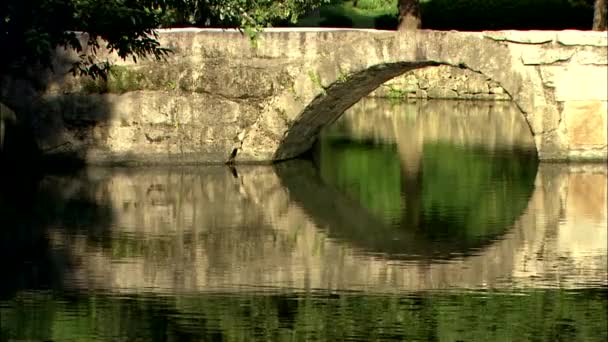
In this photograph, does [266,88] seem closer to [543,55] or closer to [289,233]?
[543,55]

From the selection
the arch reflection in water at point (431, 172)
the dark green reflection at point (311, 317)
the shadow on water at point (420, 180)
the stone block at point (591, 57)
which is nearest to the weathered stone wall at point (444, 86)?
the arch reflection in water at point (431, 172)

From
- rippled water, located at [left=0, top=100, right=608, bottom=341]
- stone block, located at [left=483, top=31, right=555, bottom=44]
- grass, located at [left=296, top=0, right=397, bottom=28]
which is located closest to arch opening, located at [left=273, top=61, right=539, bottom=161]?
rippled water, located at [left=0, top=100, right=608, bottom=341]

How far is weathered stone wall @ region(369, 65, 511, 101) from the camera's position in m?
32.4

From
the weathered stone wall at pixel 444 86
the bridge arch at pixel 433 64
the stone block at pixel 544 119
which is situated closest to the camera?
the bridge arch at pixel 433 64

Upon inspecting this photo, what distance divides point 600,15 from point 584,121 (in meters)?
9.54

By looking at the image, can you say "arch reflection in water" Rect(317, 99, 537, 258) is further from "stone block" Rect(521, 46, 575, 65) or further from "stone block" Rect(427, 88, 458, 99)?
"stone block" Rect(521, 46, 575, 65)

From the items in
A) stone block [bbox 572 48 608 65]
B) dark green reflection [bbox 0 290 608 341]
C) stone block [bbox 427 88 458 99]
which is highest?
stone block [bbox 572 48 608 65]

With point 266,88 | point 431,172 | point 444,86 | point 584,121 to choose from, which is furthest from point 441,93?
point 266,88

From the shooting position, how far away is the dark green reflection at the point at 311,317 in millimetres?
11008

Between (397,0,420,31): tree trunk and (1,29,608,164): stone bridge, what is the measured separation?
8.92 m

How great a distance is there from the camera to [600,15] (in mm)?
29484

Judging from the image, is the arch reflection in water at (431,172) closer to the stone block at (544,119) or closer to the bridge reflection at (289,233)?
the bridge reflection at (289,233)

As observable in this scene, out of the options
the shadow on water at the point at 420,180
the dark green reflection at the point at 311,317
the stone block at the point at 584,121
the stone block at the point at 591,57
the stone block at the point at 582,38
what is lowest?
the shadow on water at the point at 420,180

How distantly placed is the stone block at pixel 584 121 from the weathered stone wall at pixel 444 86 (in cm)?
1181
